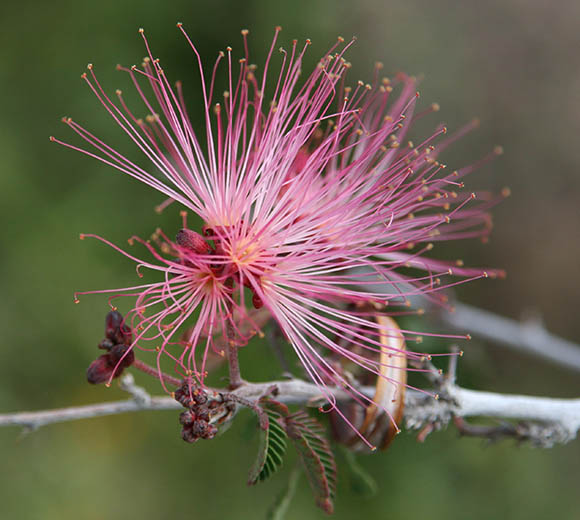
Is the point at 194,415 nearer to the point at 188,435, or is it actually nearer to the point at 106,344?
the point at 188,435

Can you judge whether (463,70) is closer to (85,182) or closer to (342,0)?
(342,0)

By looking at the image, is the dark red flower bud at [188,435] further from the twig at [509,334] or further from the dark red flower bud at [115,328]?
the twig at [509,334]

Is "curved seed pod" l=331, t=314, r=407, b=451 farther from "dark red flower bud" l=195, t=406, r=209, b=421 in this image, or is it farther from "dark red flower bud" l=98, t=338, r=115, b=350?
"dark red flower bud" l=98, t=338, r=115, b=350

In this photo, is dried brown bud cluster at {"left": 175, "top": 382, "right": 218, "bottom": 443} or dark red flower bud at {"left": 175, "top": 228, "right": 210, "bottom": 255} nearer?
dried brown bud cluster at {"left": 175, "top": 382, "right": 218, "bottom": 443}

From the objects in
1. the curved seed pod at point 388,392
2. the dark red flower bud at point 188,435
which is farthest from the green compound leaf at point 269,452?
the curved seed pod at point 388,392

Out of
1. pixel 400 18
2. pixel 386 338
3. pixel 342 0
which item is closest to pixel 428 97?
pixel 400 18

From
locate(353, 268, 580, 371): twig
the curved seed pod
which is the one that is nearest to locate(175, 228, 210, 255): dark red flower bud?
the curved seed pod
